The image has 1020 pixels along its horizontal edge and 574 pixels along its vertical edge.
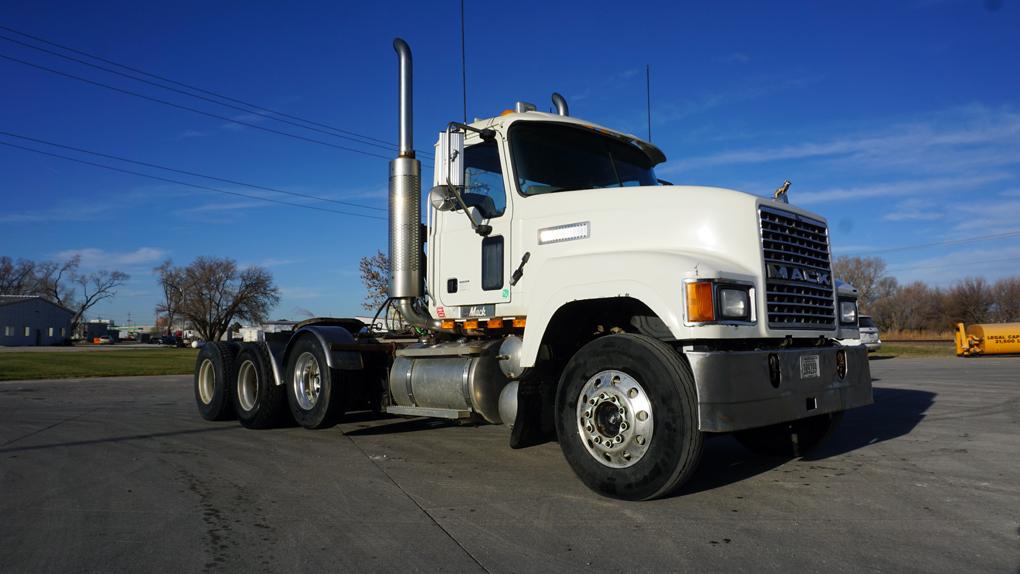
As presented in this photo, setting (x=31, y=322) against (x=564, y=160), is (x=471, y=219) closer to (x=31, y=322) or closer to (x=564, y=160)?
(x=564, y=160)

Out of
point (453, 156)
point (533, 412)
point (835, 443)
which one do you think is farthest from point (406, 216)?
point (835, 443)

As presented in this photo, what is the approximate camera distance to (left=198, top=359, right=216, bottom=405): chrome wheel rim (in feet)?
34.2

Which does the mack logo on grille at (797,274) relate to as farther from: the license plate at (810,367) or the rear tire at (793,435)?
the rear tire at (793,435)

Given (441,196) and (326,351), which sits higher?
(441,196)

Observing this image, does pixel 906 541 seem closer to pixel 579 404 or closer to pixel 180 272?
pixel 579 404

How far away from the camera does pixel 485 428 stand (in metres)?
9.40

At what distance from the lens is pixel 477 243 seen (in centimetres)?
700

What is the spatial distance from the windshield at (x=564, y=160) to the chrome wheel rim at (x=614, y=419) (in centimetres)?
211

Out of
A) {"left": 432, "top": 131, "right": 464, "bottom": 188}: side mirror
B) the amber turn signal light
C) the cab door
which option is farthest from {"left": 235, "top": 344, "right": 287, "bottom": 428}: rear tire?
the amber turn signal light

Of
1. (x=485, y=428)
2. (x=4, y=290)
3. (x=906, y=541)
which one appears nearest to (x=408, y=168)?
(x=485, y=428)

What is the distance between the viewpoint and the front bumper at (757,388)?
15.0ft

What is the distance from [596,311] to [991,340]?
2741cm

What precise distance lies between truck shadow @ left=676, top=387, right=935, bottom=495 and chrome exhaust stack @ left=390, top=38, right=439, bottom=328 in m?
3.20

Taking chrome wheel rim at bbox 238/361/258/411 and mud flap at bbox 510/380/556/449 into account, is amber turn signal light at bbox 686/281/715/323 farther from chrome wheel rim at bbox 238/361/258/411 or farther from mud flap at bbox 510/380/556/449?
chrome wheel rim at bbox 238/361/258/411
